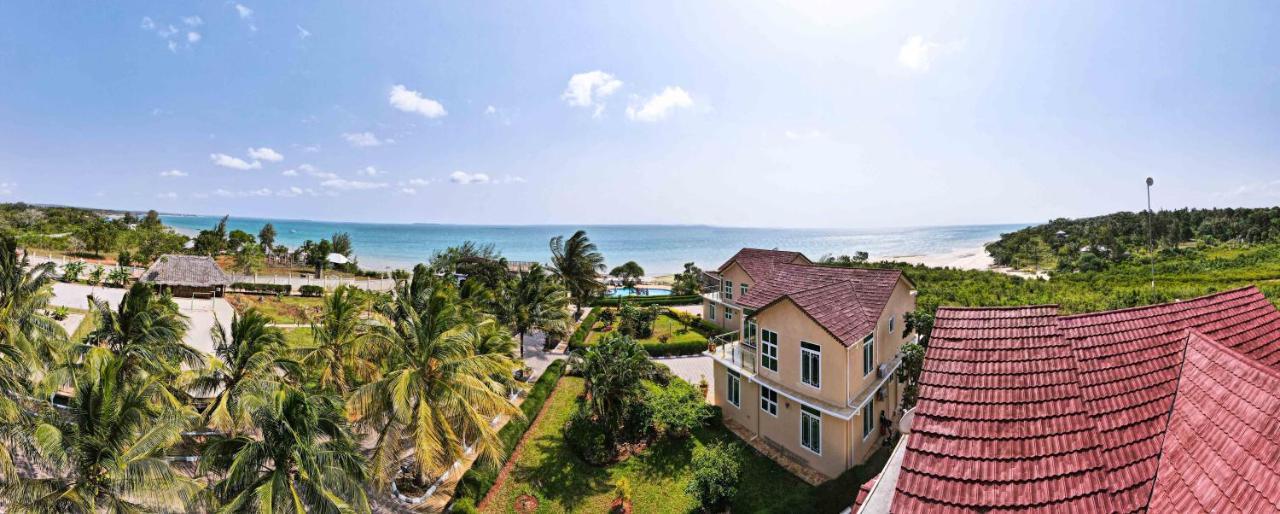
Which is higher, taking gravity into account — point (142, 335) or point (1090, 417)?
point (1090, 417)

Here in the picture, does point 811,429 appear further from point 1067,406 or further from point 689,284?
point 689,284

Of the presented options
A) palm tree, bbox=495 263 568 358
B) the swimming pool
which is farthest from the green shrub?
the swimming pool

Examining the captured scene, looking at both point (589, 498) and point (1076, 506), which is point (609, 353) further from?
point (1076, 506)

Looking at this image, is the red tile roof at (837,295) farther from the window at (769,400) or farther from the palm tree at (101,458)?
Result: the palm tree at (101,458)

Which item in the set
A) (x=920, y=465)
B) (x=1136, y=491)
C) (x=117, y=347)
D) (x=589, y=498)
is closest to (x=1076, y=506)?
(x=1136, y=491)

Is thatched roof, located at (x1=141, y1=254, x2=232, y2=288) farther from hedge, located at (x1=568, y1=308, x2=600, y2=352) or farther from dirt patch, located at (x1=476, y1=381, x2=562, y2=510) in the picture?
dirt patch, located at (x1=476, y1=381, x2=562, y2=510)

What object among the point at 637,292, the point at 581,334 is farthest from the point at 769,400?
the point at 637,292

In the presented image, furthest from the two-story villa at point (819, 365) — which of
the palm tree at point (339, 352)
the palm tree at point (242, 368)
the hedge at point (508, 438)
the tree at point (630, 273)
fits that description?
the tree at point (630, 273)
